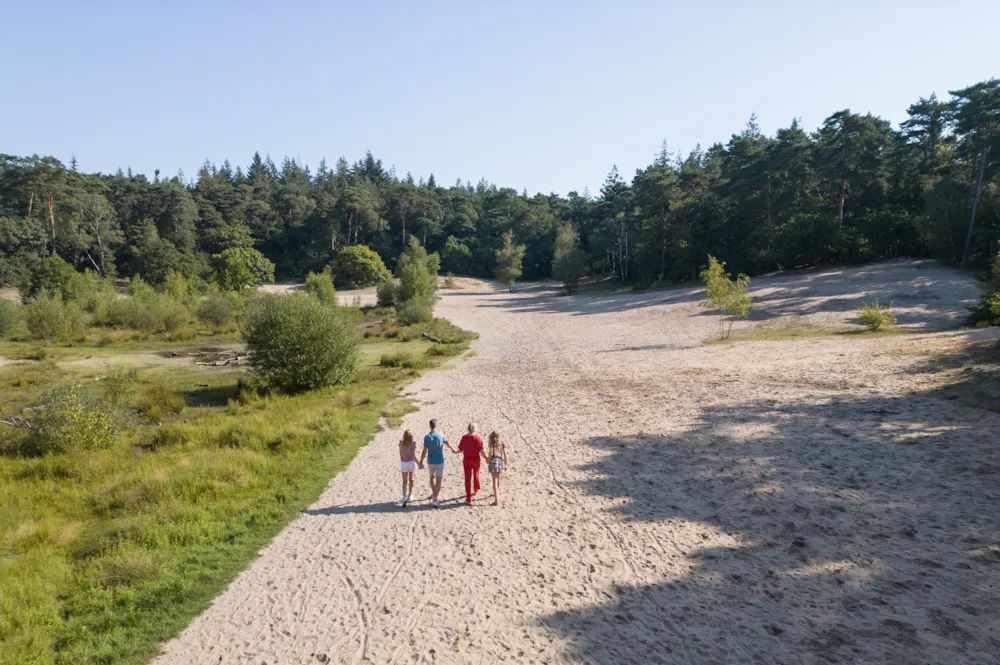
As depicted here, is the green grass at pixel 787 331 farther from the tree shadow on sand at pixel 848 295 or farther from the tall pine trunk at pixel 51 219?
the tall pine trunk at pixel 51 219

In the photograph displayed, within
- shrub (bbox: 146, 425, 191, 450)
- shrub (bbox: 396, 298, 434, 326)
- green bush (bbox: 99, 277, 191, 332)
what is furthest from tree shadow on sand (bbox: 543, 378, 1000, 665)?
green bush (bbox: 99, 277, 191, 332)

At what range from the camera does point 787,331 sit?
31.4 m

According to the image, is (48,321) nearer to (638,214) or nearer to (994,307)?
(994,307)

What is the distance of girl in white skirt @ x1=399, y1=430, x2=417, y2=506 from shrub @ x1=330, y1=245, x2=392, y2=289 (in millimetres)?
77501

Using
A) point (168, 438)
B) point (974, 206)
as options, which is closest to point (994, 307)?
point (974, 206)

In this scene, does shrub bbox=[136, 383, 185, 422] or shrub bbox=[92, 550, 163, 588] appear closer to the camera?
shrub bbox=[92, 550, 163, 588]

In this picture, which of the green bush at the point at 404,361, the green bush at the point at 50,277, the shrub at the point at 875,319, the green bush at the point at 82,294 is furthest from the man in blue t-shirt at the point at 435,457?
the green bush at the point at 50,277

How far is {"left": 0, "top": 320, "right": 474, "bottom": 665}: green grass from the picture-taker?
770cm

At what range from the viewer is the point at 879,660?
620 cm

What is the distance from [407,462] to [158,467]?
24.8 ft

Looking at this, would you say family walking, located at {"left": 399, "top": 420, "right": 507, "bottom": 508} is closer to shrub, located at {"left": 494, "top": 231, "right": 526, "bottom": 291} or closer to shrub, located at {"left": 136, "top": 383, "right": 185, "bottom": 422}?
shrub, located at {"left": 136, "top": 383, "right": 185, "bottom": 422}

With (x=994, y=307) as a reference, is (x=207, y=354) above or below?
below

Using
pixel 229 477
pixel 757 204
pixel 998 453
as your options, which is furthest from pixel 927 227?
pixel 229 477

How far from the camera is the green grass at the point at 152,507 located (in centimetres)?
770
